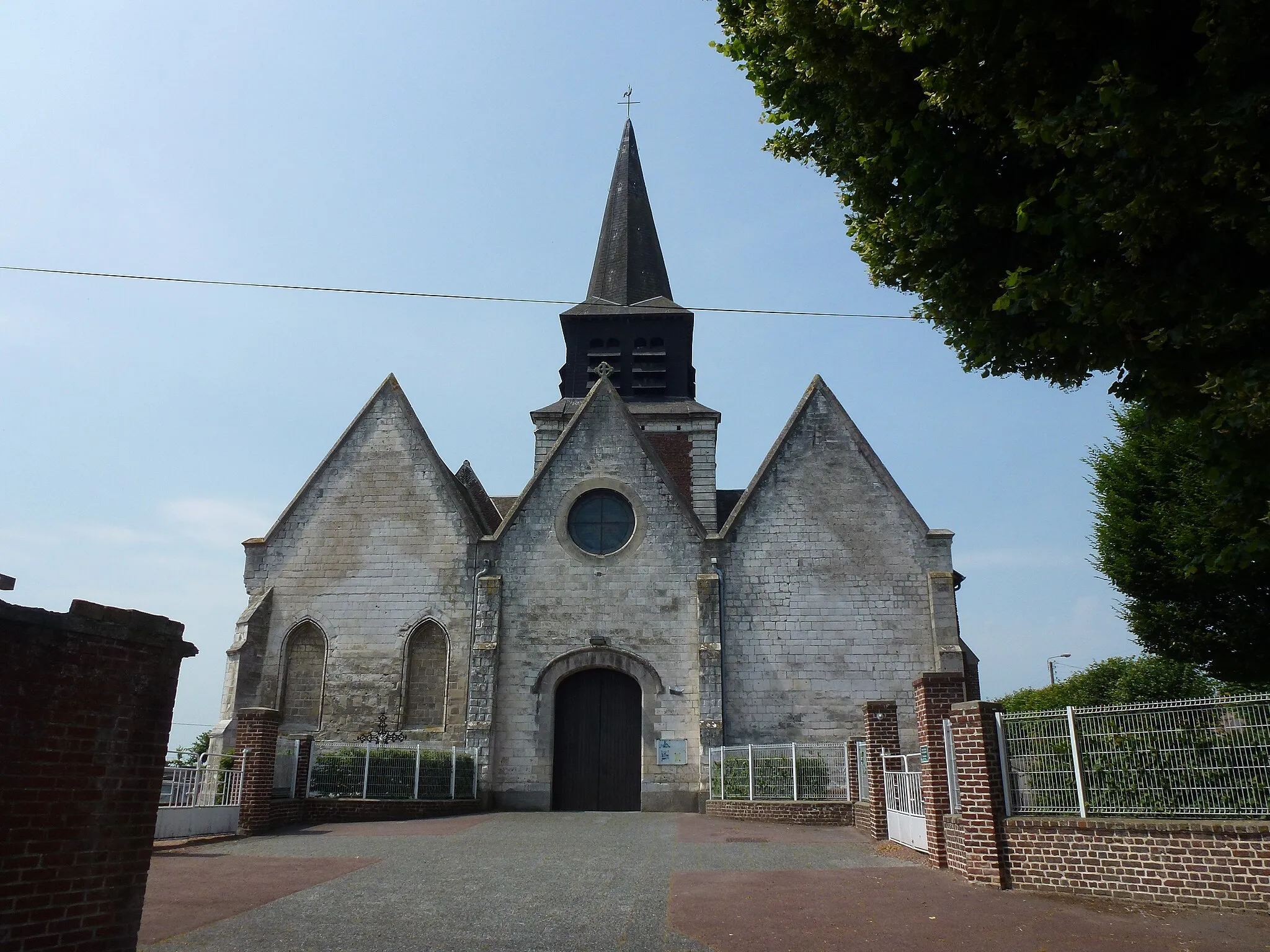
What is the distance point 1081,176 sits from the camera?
4980 millimetres

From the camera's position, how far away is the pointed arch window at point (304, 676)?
18719 millimetres

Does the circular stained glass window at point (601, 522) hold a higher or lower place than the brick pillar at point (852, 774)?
higher

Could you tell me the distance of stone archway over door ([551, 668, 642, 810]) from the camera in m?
18.2

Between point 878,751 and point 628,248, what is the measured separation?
868 inches

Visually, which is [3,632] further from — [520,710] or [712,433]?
[712,433]

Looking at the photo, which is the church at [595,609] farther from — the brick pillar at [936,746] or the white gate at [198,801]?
the brick pillar at [936,746]

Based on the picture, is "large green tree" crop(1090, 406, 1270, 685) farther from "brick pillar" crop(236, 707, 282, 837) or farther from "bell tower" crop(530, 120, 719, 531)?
"brick pillar" crop(236, 707, 282, 837)

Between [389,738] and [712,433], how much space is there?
41.8 ft

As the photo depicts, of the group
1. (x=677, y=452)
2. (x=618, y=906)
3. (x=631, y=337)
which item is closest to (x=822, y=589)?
(x=677, y=452)

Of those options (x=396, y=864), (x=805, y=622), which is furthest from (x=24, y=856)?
(x=805, y=622)

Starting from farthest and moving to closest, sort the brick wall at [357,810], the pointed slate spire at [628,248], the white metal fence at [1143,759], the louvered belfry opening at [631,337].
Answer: the pointed slate spire at [628,248], the louvered belfry opening at [631,337], the brick wall at [357,810], the white metal fence at [1143,759]

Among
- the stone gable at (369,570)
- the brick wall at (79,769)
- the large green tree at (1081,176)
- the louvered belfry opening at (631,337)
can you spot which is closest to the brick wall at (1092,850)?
the large green tree at (1081,176)

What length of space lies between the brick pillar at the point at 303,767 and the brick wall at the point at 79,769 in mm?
10522

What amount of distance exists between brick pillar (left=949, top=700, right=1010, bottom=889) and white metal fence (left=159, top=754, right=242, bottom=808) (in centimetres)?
985
